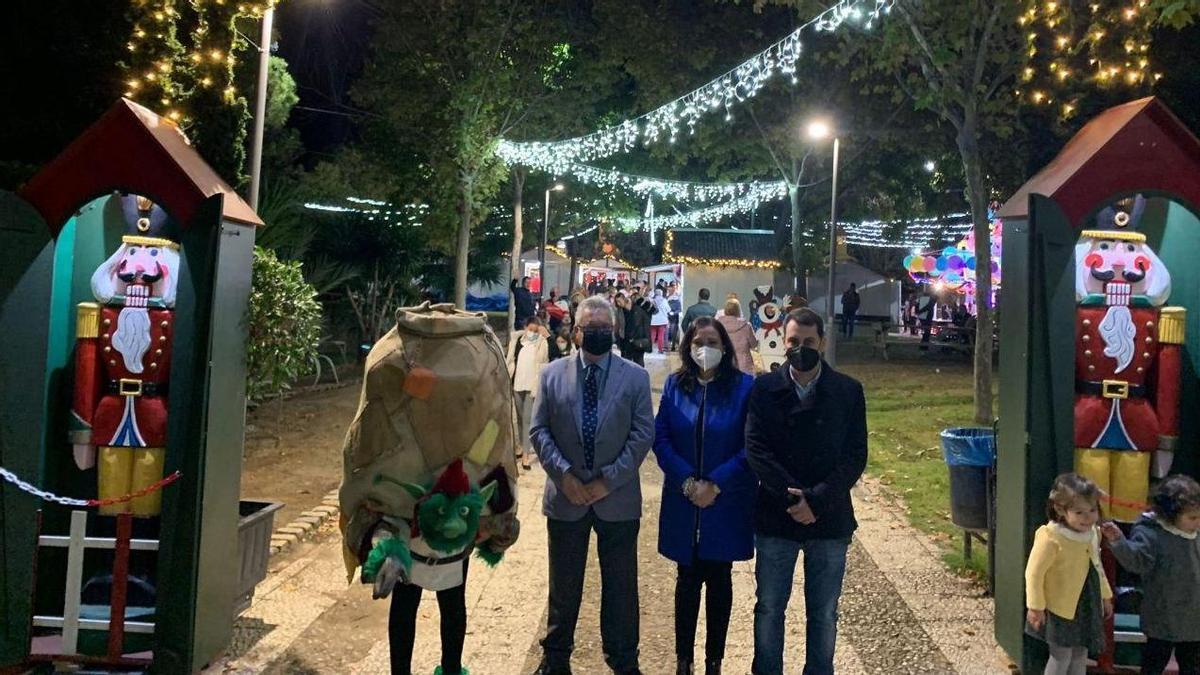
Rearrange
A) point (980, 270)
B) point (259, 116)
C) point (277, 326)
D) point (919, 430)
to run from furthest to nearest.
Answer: point (919, 430)
point (980, 270)
point (259, 116)
point (277, 326)

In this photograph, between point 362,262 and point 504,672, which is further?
point 362,262

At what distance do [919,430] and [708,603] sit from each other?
30.9 ft

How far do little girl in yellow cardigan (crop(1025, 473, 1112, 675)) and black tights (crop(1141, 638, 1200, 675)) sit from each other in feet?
1.28

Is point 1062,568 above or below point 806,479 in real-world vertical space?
below

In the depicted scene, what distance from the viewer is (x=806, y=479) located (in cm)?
418

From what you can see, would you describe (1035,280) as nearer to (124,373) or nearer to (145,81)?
(124,373)

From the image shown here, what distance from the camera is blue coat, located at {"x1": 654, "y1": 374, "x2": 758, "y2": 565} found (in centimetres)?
436

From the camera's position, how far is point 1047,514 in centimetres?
445

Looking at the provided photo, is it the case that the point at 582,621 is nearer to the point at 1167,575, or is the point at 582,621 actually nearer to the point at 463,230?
the point at 1167,575

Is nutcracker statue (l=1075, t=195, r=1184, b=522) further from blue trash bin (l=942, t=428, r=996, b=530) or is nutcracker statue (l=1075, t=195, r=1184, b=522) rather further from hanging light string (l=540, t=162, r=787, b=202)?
hanging light string (l=540, t=162, r=787, b=202)

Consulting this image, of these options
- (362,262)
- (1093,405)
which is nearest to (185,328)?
(1093,405)

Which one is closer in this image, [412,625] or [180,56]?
[412,625]

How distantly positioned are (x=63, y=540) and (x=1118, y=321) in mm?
5459

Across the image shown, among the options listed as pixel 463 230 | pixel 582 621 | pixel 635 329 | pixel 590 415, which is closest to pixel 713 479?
pixel 590 415
